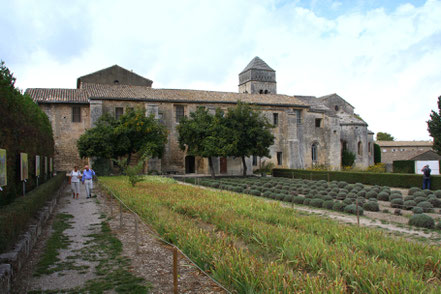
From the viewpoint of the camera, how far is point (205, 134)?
28.1 metres

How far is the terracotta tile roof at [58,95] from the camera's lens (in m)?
30.8

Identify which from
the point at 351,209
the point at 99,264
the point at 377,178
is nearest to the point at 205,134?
the point at 377,178

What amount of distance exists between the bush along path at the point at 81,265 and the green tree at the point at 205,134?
17370 mm

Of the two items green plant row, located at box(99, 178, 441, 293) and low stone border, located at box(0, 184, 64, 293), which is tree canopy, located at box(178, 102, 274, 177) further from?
low stone border, located at box(0, 184, 64, 293)

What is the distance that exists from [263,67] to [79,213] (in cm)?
4780

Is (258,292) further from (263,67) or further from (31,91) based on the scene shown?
(263,67)

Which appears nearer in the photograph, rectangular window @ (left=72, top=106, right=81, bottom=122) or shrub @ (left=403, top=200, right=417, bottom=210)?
shrub @ (left=403, top=200, right=417, bottom=210)

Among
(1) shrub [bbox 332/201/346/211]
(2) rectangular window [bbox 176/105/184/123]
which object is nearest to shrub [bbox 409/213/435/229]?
A: (1) shrub [bbox 332/201/346/211]

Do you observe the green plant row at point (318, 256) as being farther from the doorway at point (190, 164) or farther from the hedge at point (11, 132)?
the doorway at point (190, 164)

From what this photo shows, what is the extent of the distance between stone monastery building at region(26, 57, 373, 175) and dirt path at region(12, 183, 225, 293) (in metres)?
22.0

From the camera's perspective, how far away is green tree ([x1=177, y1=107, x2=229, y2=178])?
27172 millimetres

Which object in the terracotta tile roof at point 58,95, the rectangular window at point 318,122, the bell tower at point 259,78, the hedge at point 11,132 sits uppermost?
the bell tower at point 259,78

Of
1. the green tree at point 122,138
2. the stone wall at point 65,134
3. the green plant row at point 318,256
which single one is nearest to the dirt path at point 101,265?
the green plant row at point 318,256

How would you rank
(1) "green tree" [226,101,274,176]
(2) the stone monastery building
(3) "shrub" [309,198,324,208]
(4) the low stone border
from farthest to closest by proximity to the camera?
(2) the stone monastery building
(1) "green tree" [226,101,274,176]
(3) "shrub" [309,198,324,208]
(4) the low stone border
